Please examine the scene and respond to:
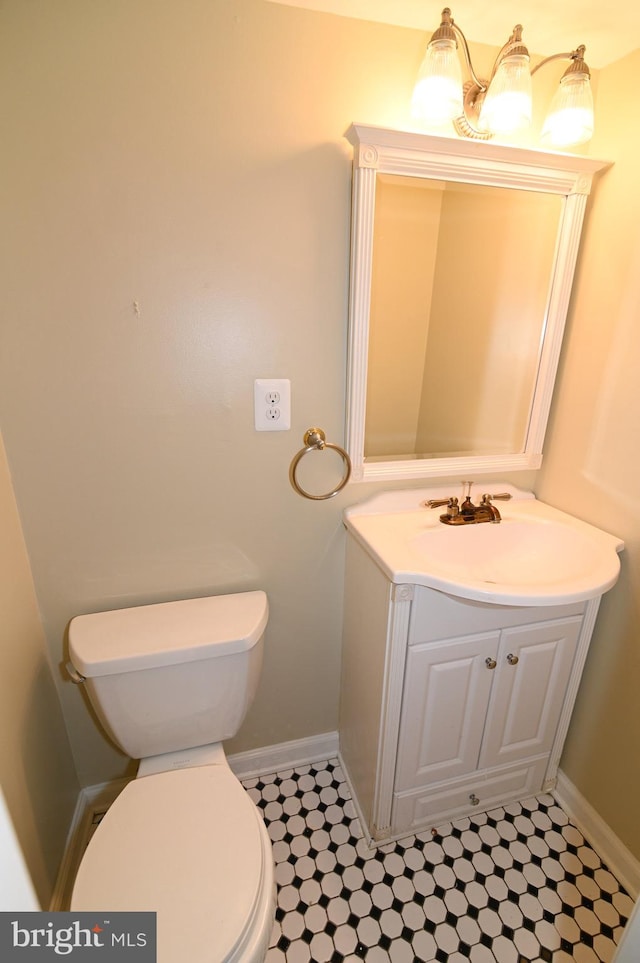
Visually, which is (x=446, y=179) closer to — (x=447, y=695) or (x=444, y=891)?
(x=447, y=695)

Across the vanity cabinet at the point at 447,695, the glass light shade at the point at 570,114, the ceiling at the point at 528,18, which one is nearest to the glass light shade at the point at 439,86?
the ceiling at the point at 528,18

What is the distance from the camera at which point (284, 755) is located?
59.3 inches

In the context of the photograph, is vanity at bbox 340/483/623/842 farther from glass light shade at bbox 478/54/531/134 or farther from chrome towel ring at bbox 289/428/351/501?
glass light shade at bbox 478/54/531/134

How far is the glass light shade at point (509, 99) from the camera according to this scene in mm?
945

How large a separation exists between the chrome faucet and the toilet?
0.57 metres

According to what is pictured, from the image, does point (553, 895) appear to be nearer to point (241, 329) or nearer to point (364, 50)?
point (241, 329)

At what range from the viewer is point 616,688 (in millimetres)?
1204

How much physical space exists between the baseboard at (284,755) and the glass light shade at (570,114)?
6.21ft

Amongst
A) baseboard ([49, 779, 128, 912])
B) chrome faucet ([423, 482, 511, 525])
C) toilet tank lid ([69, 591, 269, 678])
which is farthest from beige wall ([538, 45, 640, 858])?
baseboard ([49, 779, 128, 912])

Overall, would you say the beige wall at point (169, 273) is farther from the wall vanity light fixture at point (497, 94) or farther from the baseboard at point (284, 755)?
the baseboard at point (284, 755)

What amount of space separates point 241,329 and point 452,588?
0.78m

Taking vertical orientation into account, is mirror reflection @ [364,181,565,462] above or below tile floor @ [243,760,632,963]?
above

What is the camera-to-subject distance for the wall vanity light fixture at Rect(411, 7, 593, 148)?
2.99 feet

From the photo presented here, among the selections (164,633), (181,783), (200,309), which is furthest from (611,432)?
(181,783)
